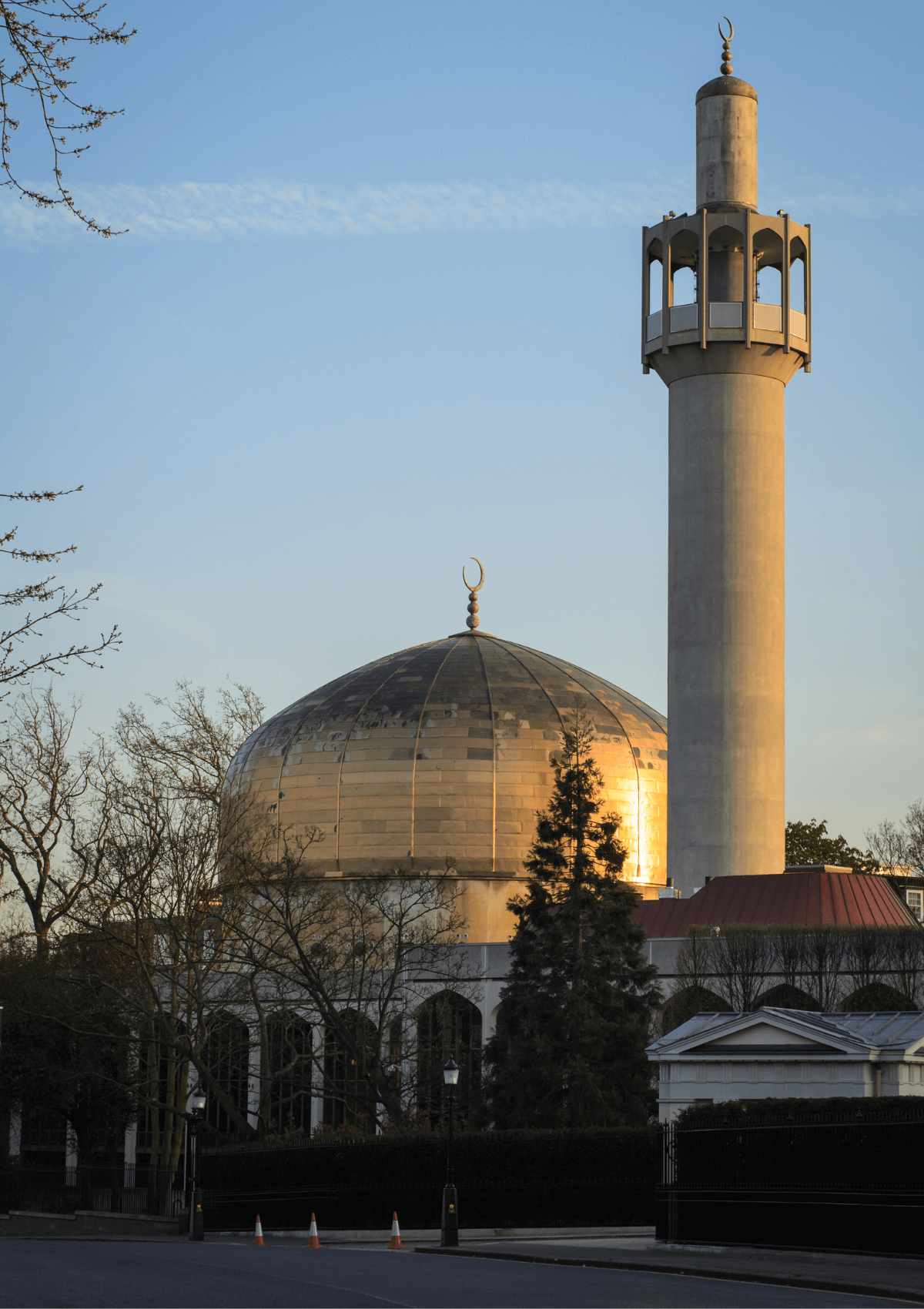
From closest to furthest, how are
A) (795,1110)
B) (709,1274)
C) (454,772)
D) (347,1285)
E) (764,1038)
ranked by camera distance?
(347,1285) → (709,1274) → (795,1110) → (764,1038) → (454,772)

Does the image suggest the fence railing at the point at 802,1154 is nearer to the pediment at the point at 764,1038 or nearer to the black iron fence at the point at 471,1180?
the pediment at the point at 764,1038

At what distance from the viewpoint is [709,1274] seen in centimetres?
2283

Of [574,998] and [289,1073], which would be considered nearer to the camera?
[574,998]

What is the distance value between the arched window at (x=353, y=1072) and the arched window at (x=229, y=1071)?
273 cm

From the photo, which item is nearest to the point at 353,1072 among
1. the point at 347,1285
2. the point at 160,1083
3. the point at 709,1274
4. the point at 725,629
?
the point at 160,1083

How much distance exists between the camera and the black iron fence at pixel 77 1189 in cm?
5297

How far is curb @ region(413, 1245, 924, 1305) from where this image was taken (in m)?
19.8

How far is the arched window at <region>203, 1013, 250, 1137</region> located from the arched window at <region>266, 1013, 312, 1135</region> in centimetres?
96

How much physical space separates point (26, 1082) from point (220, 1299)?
130ft

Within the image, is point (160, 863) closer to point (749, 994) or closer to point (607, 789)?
point (749, 994)

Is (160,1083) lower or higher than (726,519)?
lower

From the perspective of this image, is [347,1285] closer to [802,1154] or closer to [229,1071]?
[802,1154]

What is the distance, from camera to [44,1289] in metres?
18.6

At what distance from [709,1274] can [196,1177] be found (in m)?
17.2
